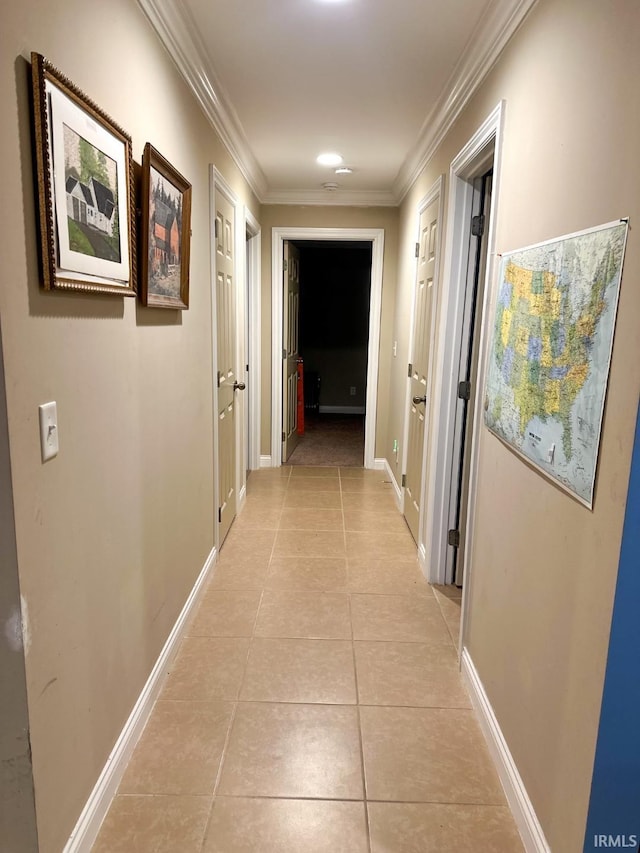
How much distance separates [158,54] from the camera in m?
1.83

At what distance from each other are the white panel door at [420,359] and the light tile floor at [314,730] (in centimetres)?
57

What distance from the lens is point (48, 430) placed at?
115cm

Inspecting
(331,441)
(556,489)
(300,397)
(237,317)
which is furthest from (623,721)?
(300,397)

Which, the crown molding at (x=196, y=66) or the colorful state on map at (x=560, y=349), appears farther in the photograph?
the crown molding at (x=196, y=66)

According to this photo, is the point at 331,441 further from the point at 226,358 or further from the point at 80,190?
the point at 80,190

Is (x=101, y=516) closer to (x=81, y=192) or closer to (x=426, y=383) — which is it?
(x=81, y=192)

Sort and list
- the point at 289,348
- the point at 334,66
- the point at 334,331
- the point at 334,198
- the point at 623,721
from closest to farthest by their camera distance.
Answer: the point at 623,721, the point at 334,66, the point at 334,198, the point at 289,348, the point at 334,331

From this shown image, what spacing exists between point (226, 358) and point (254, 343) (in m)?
1.44

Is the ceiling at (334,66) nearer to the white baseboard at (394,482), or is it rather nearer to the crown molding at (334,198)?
the crown molding at (334,198)

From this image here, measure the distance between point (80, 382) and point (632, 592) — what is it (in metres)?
1.27

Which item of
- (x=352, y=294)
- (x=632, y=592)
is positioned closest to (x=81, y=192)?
(x=632, y=592)

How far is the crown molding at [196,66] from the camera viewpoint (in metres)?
1.76

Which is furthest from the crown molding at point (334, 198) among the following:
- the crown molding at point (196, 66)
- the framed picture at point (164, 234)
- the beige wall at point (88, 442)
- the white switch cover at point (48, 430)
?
the white switch cover at point (48, 430)

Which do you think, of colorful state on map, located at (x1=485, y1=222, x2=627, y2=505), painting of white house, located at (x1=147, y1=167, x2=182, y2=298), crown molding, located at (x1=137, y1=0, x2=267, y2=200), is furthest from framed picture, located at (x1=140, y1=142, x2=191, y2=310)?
colorful state on map, located at (x1=485, y1=222, x2=627, y2=505)
